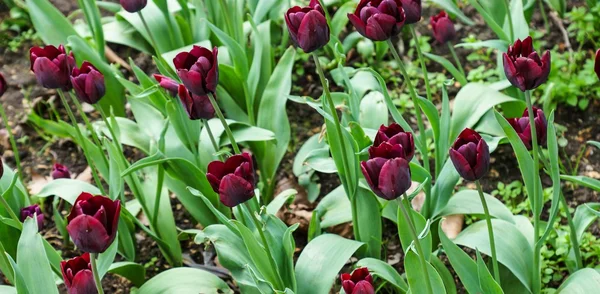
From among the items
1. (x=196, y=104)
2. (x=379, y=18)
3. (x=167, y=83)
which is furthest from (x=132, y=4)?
(x=379, y=18)

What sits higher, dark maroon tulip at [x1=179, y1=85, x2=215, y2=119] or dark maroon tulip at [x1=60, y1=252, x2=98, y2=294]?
dark maroon tulip at [x1=179, y1=85, x2=215, y2=119]

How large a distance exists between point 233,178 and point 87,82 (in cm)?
65

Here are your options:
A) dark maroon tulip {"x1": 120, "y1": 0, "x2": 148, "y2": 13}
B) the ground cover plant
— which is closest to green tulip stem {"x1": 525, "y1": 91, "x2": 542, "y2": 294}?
the ground cover plant

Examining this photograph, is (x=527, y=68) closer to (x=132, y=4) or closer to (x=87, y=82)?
(x=87, y=82)

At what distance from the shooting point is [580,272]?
1965 millimetres

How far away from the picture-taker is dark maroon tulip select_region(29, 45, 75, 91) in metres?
2.04

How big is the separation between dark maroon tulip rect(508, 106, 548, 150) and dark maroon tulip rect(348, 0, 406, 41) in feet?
1.17

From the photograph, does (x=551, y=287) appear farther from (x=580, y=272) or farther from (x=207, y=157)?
(x=207, y=157)

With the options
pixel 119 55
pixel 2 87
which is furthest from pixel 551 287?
pixel 119 55

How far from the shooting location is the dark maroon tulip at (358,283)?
158 cm

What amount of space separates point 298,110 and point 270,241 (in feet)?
3.99

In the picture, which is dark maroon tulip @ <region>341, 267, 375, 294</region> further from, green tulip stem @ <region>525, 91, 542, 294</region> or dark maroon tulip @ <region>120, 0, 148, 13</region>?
dark maroon tulip @ <region>120, 0, 148, 13</region>

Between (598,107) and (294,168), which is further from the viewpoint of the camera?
(598,107)

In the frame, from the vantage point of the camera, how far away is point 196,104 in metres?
1.93
